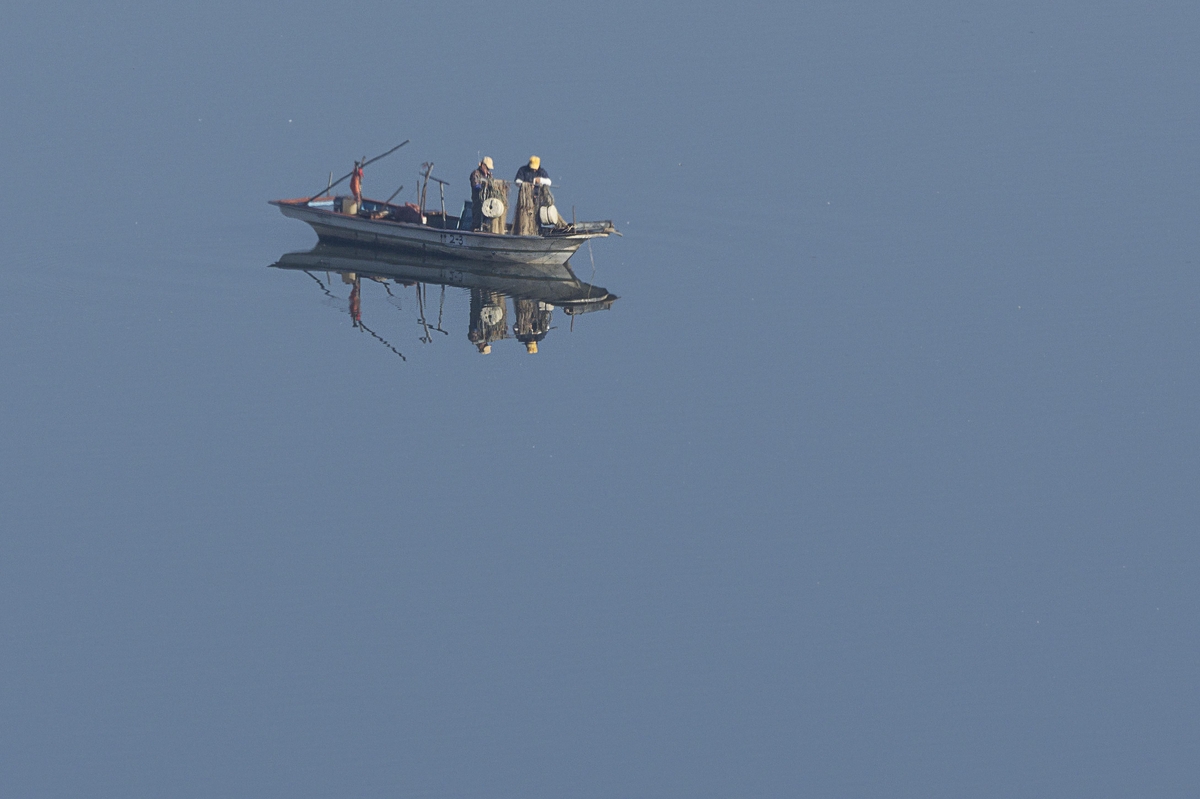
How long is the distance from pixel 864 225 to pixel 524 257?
7.83 meters

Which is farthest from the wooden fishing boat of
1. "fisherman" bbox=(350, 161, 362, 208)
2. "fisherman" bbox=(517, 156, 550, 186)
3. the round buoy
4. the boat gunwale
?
"fisherman" bbox=(517, 156, 550, 186)

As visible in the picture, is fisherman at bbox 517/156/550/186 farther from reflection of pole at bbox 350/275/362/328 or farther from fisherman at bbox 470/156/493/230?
reflection of pole at bbox 350/275/362/328

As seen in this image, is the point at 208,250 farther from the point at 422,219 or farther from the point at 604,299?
the point at 604,299

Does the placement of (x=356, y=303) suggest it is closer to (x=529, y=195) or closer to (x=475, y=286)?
(x=475, y=286)

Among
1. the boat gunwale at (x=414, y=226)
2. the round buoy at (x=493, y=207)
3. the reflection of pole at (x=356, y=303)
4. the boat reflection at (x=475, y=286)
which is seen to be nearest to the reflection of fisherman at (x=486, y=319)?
the boat reflection at (x=475, y=286)

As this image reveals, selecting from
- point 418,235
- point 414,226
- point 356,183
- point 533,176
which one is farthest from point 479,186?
point 356,183

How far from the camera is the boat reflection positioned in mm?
39281

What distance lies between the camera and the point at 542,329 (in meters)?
39.2

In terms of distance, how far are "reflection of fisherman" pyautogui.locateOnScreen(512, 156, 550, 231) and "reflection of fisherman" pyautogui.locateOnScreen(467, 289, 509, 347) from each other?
6.06 feet

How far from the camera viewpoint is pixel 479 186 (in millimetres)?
42812

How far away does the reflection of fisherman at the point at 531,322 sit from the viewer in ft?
126

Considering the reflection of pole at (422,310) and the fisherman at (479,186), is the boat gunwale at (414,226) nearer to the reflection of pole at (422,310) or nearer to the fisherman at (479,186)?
the fisherman at (479,186)

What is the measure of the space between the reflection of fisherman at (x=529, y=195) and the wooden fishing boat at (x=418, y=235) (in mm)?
381

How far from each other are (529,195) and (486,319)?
12.6ft
